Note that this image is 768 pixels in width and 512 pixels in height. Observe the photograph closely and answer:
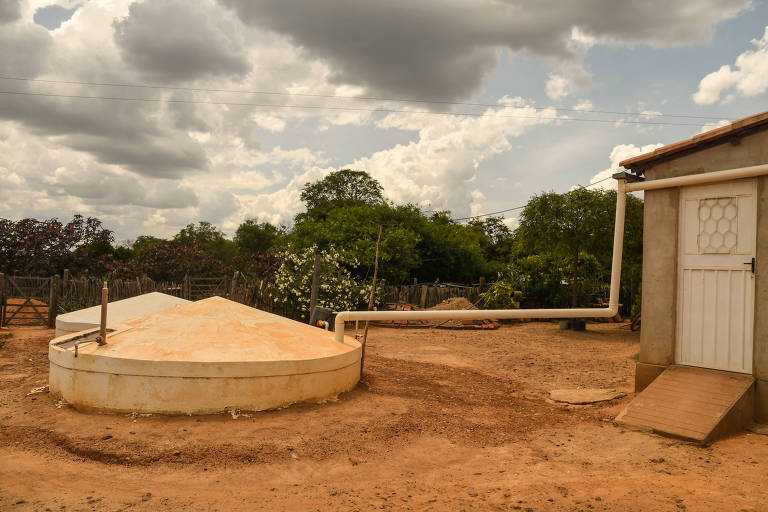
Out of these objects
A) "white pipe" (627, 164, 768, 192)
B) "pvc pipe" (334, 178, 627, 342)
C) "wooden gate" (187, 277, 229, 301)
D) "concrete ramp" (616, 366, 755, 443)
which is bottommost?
"concrete ramp" (616, 366, 755, 443)

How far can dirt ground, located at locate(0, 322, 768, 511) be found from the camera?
4.32 meters

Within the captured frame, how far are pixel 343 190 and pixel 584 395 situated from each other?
34.9 meters

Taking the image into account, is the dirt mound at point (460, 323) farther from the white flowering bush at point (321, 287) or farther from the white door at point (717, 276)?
the white door at point (717, 276)

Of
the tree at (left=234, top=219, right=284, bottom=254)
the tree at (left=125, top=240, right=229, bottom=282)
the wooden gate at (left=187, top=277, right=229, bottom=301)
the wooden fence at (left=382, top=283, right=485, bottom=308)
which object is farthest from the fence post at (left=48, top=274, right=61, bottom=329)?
the tree at (left=234, top=219, right=284, bottom=254)

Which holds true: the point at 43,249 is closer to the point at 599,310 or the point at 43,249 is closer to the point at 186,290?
the point at 186,290

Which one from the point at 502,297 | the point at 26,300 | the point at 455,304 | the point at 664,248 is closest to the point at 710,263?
the point at 664,248

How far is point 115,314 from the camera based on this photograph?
1125 centimetres

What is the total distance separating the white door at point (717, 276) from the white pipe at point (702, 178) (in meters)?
0.22

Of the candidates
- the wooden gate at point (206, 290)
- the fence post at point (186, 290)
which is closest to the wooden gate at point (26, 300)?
the fence post at point (186, 290)

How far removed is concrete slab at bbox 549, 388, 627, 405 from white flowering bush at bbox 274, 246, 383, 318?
1031 cm

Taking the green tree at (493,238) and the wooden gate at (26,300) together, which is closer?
the wooden gate at (26,300)

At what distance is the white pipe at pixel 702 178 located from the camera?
6.40m

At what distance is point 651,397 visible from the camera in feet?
21.6

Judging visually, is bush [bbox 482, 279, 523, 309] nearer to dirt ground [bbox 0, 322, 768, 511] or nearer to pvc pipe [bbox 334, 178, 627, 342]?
dirt ground [bbox 0, 322, 768, 511]
